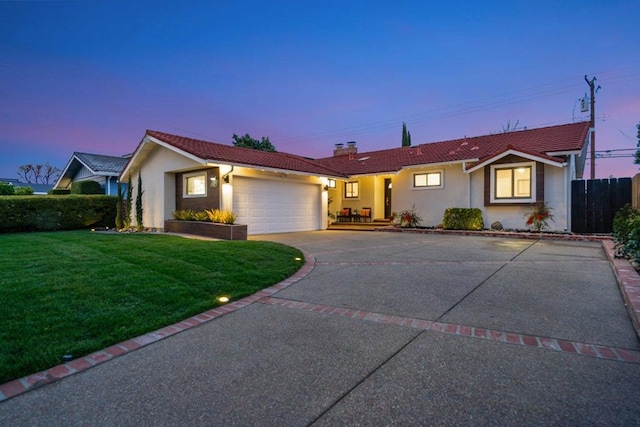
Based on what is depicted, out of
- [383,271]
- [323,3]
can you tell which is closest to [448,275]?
[383,271]

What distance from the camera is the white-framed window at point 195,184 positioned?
13.0 metres

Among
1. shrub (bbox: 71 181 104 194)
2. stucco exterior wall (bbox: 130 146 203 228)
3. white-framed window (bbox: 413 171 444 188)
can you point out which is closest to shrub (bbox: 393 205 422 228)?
white-framed window (bbox: 413 171 444 188)

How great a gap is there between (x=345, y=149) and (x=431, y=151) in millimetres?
7103

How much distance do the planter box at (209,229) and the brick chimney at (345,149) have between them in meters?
12.7

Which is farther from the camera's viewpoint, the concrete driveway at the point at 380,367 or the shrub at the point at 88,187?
the shrub at the point at 88,187

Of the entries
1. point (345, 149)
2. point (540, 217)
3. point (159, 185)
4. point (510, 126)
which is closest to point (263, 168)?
point (159, 185)

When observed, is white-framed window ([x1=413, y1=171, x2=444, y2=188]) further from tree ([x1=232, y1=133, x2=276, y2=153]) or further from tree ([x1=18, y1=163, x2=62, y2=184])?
tree ([x1=18, y1=163, x2=62, y2=184])

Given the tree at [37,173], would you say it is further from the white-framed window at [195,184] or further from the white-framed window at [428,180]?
the white-framed window at [428,180]

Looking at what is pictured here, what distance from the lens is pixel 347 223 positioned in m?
18.0

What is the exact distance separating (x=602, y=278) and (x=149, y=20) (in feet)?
75.2

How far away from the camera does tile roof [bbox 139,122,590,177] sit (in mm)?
12453

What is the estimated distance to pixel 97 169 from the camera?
68.8 ft

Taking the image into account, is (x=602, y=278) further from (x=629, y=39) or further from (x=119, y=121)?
(x=119, y=121)

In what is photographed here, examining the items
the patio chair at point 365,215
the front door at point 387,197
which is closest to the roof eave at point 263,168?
the patio chair at point 365,215
